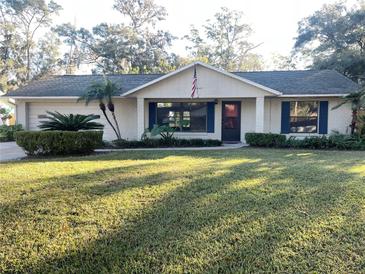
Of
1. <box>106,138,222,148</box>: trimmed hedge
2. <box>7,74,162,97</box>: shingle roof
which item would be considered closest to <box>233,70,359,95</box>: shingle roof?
<box>106,138,222,148</box>: trimmed hedge

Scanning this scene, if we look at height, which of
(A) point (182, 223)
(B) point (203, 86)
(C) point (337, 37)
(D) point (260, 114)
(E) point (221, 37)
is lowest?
(A) point (182, 223)

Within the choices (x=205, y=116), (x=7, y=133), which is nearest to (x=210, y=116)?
(x=205, y=116)

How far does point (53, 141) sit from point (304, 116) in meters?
11.4

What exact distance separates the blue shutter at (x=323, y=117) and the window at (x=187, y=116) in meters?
5.55

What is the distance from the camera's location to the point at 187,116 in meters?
15.4

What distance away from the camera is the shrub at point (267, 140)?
40.3ft

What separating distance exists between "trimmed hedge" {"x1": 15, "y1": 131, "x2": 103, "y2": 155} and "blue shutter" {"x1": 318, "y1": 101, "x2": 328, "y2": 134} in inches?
416

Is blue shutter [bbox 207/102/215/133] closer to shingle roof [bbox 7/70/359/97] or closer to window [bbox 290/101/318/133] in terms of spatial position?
shingle roof [bbox 7/70/359/97]

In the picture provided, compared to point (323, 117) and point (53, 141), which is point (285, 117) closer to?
point (323, 117)

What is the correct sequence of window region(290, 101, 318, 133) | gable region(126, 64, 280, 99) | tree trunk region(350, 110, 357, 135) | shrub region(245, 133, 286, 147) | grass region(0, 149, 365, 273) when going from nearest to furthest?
grass region(0, 149, 365, 273) < shrub region(245, 133, 286, 147) < tree trunk region(350, 110, 357, 135) < gable region(126, 64, 280, 99) < window region(290, 101, 318, 133)

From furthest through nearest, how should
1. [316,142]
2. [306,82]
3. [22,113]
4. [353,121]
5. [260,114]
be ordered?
[22,113], [306,82], [260,114], [353,121], [316,142]

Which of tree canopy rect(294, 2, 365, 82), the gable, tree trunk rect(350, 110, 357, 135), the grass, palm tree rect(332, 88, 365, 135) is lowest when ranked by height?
the grass

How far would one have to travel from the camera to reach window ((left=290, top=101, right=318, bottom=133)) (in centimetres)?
1442

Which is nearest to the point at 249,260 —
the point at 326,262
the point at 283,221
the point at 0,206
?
the point at 326,262
